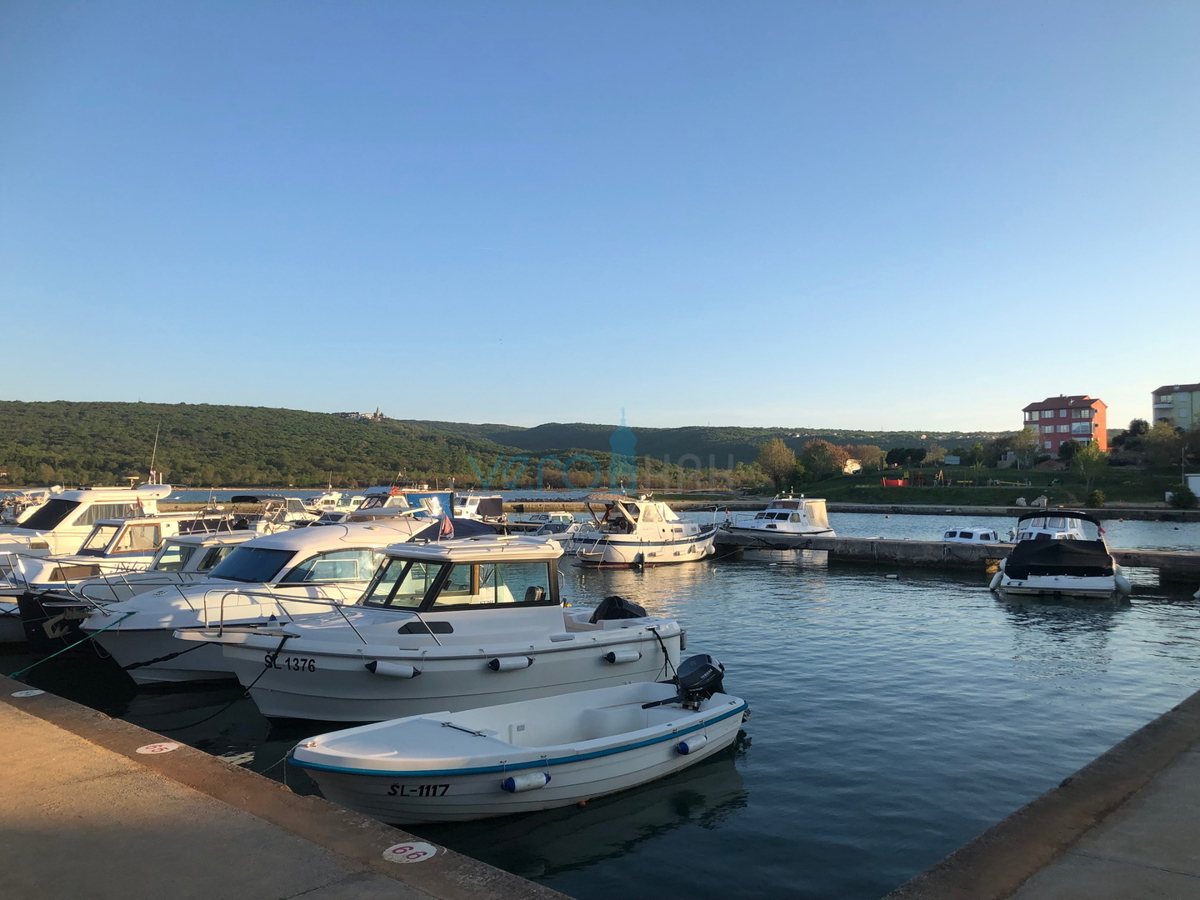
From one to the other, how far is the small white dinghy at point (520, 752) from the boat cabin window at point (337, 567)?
632cm

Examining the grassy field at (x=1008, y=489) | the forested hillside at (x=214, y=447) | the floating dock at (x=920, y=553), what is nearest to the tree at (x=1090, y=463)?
the grassy field at (x=1008, y=489)

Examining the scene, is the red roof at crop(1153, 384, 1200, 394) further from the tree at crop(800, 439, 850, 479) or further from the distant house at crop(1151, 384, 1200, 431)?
the tree at crop(800, 439, 850, 479)

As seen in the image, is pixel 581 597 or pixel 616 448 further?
pixel 616 448

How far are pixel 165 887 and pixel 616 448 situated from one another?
141296 mm

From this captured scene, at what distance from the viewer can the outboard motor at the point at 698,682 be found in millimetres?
10305

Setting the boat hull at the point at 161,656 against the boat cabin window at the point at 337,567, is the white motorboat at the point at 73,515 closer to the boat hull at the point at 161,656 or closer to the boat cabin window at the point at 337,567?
the boat hull at the point at 161,656

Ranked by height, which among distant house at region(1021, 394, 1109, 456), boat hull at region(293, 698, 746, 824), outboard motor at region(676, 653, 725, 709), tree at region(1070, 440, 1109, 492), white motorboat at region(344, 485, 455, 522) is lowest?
boat hull at region(293, 698, 746, 824)

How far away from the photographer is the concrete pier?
4.96 meters

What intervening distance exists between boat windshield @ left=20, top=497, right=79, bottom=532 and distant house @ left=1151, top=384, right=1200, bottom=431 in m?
139

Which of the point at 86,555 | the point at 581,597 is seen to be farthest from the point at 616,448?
the point at 86,555

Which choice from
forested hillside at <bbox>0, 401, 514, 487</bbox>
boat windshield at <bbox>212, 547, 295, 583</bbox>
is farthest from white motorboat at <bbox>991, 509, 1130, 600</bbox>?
forested hillside at <bbox>0, 401, 514, 487</bbox>

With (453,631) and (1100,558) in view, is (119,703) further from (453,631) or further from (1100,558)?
(1100,558)

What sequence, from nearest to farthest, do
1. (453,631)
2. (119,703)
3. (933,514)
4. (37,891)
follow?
1. (37,891)
2. (453,631)
3. (119,703)
4. (933,514)

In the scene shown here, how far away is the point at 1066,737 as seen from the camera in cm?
1179
